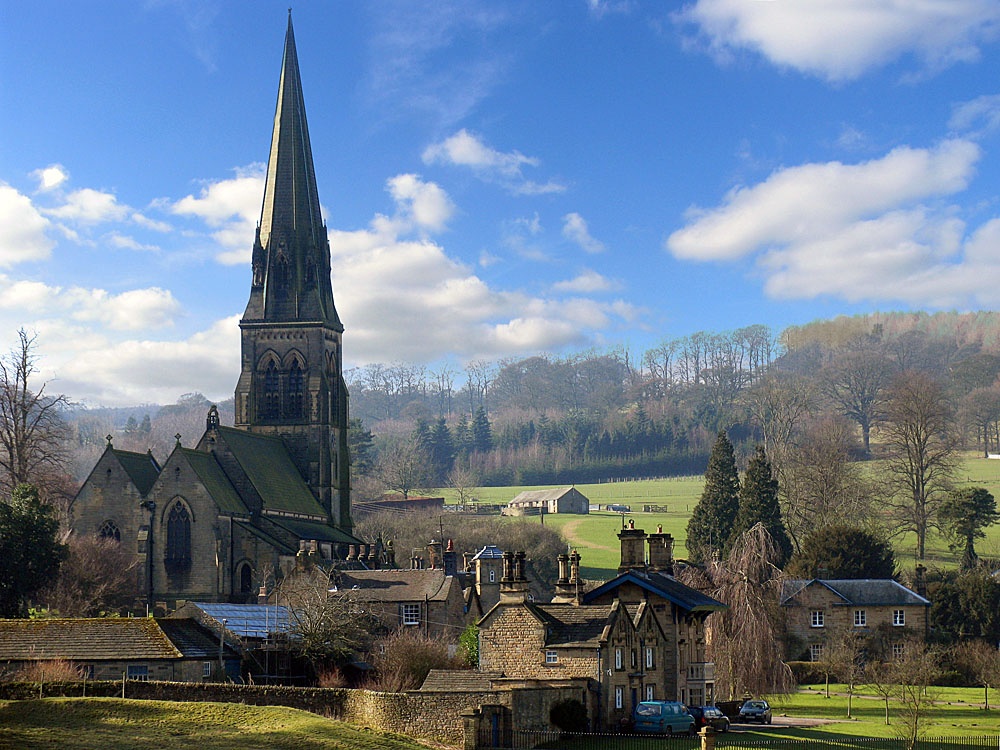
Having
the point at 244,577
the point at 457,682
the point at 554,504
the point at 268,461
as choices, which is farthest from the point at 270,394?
the point at 457,682

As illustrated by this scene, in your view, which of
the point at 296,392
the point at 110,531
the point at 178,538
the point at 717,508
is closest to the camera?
the point at 178,538

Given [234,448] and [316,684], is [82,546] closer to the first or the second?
[234,448]

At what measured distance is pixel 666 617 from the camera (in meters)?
46.3

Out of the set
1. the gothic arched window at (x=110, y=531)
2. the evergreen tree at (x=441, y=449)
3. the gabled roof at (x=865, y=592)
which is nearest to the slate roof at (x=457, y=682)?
the gabled roof at (x=865, y=592)

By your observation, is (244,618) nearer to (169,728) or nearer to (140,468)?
(169,728)

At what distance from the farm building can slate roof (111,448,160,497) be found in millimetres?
53846

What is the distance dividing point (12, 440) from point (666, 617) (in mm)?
44757

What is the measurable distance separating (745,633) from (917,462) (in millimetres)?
46939

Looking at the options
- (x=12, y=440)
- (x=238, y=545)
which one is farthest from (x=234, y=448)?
(x=12, y=440)

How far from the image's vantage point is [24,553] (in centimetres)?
5509

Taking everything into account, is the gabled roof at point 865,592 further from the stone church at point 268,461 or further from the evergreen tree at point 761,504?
the stone church at point 268,461

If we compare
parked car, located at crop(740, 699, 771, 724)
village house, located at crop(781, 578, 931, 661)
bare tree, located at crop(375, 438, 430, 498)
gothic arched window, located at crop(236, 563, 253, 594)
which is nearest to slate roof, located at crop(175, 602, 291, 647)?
parked car, located at crop(740, 699, 771, 724)

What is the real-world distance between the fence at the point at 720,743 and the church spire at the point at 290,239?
53.0 m

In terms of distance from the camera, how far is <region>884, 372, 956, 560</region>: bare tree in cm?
9431
